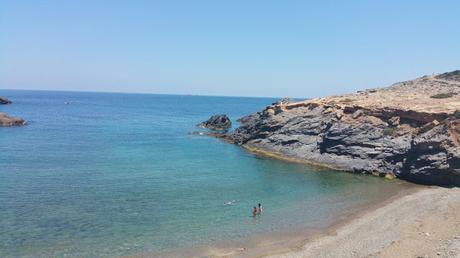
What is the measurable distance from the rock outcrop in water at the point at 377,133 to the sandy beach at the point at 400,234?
30.5 ft

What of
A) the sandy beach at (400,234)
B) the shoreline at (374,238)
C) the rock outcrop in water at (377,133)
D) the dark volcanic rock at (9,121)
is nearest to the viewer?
the sandy beach at (400,234)

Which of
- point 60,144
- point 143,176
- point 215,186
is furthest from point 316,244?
point 60,144

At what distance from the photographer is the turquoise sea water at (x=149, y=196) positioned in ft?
105

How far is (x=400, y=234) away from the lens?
32.3m

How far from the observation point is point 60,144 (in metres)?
76.4

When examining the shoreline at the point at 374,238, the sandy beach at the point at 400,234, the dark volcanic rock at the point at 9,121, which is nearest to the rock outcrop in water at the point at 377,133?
the sandy beach at the point at 400,234

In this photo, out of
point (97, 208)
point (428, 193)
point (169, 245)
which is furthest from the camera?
point (428, 193)

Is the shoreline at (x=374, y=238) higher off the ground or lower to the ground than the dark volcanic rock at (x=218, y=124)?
lower

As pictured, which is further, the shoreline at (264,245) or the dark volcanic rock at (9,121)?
the dark volcanic rock at (9,121)

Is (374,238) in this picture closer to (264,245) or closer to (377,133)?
(264,245)

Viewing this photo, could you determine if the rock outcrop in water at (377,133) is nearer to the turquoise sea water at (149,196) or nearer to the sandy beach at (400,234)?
the turquoise sea water at (149,196)

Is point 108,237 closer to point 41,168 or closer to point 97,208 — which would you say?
point 97,208

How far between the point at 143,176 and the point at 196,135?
4398 cm

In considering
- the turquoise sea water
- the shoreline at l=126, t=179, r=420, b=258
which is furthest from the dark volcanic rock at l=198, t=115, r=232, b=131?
the shoreline at l=126, t=179, r=420, b=258
